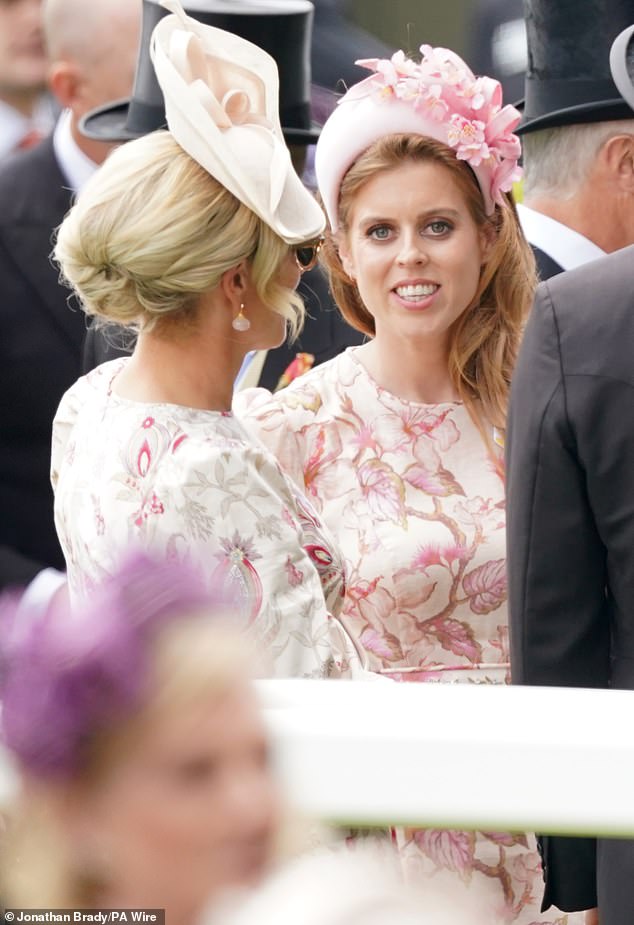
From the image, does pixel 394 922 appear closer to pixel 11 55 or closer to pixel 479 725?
pixel 479 725

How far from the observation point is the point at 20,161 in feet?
13.2

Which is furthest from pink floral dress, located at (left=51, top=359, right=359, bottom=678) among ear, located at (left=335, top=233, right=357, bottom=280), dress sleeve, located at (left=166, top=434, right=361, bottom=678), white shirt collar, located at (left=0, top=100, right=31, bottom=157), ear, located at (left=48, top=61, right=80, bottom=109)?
white shirt collar, located at (left=0, top=100, right=31, bottom=157)

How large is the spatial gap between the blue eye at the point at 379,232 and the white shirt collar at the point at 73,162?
98 cm

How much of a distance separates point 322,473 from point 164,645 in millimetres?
2151

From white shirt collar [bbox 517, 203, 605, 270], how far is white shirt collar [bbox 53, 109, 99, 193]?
1.04 metres

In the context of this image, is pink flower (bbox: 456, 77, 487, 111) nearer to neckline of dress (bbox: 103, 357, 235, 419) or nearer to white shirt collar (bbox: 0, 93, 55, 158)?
neckline of dress (bbox: 103, 357, 235, 419)

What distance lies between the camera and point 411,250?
10.3ft

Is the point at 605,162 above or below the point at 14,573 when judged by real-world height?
above

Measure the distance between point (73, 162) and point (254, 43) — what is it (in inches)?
20.6

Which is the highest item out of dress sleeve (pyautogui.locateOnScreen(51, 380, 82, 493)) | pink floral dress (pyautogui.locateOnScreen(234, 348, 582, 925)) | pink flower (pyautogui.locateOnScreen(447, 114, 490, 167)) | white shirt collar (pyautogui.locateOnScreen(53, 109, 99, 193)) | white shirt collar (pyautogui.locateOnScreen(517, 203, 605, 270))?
pink flower (pyautogui.locateOnScreen(447, 114, 490, 167))

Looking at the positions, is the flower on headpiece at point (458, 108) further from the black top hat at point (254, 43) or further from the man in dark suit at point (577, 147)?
the black top hat at point (254, 43)

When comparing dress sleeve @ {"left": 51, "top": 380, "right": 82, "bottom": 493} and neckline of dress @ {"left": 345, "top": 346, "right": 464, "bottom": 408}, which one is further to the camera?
neckline of dress @ {"left": 345, "top": 346, "right": 464, "bottom": 408}

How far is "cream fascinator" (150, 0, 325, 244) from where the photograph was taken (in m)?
2.41

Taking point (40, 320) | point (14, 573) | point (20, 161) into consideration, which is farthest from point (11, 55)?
point (14, 573)
